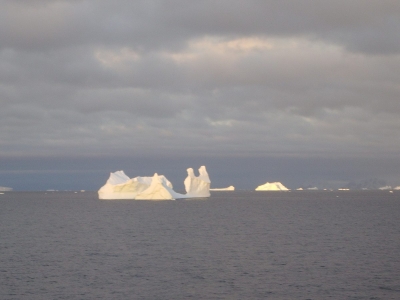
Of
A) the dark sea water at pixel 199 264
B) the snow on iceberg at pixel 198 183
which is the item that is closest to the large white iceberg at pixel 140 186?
the snow on iceberg at pixel 198 183

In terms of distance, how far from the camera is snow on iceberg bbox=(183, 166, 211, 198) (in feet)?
343

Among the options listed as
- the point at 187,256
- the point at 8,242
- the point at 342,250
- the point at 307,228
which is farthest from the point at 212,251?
the point at 307,228

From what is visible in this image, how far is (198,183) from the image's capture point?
11094cm

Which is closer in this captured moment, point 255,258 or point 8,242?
point 255,258

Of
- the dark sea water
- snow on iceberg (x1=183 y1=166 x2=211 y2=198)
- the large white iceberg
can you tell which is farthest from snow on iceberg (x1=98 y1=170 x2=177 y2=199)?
the dark sea water

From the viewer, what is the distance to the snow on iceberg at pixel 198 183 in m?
105

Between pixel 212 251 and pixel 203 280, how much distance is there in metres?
9.91

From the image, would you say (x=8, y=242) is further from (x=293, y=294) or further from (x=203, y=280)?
(x=293, y=294)

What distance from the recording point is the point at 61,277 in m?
26.3

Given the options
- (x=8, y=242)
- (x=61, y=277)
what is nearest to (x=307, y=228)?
(x=8, y=242)

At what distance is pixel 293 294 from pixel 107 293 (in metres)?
8.20

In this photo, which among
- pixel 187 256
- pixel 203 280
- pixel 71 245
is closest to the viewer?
pixel 203 280

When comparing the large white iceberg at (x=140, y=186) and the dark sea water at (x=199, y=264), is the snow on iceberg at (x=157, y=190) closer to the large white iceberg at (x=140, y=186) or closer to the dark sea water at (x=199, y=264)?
the large white iceberg at (x=140, y=186)

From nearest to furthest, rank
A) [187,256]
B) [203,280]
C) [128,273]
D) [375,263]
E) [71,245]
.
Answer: [203,280] → [128,273] → [375,263] → [187,256] → [71,245]
